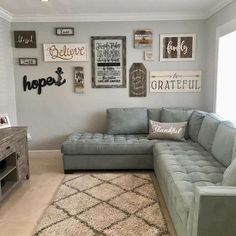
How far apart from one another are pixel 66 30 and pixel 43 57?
1.89ft

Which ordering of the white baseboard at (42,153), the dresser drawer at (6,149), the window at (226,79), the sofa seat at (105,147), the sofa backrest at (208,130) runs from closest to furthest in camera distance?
the dresser drawer at (6,149) < the sofa backrest at (208,130) < the sofa seat at (105,147) < the window at (226,79) < the white baseboard at (42,153)

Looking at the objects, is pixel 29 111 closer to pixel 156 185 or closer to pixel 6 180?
pixel 6 180

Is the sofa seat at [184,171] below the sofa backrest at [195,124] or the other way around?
below

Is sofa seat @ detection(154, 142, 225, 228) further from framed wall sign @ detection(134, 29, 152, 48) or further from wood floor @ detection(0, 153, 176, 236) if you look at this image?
framed wall sign @ detection(134, 29, 152, 48)

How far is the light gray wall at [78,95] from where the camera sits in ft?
13.9

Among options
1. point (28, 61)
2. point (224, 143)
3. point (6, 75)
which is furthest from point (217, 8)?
point (6, 75)

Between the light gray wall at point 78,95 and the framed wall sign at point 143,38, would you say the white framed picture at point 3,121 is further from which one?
the framed wall sign at point 143,38

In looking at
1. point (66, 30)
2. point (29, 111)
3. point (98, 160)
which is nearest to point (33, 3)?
point (66, 30)

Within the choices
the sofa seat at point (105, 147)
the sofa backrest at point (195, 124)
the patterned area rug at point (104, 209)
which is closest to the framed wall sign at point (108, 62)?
the sofa seat at point (105, 147)

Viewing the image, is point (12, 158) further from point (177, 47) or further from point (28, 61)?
point (177, 47)

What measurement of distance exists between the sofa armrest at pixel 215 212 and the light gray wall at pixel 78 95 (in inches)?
116

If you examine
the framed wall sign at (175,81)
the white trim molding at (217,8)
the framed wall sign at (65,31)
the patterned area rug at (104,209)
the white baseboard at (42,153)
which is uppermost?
the white trim molding at (217,8)

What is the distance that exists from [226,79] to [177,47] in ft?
3.09

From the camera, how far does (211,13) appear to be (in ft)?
12.8
